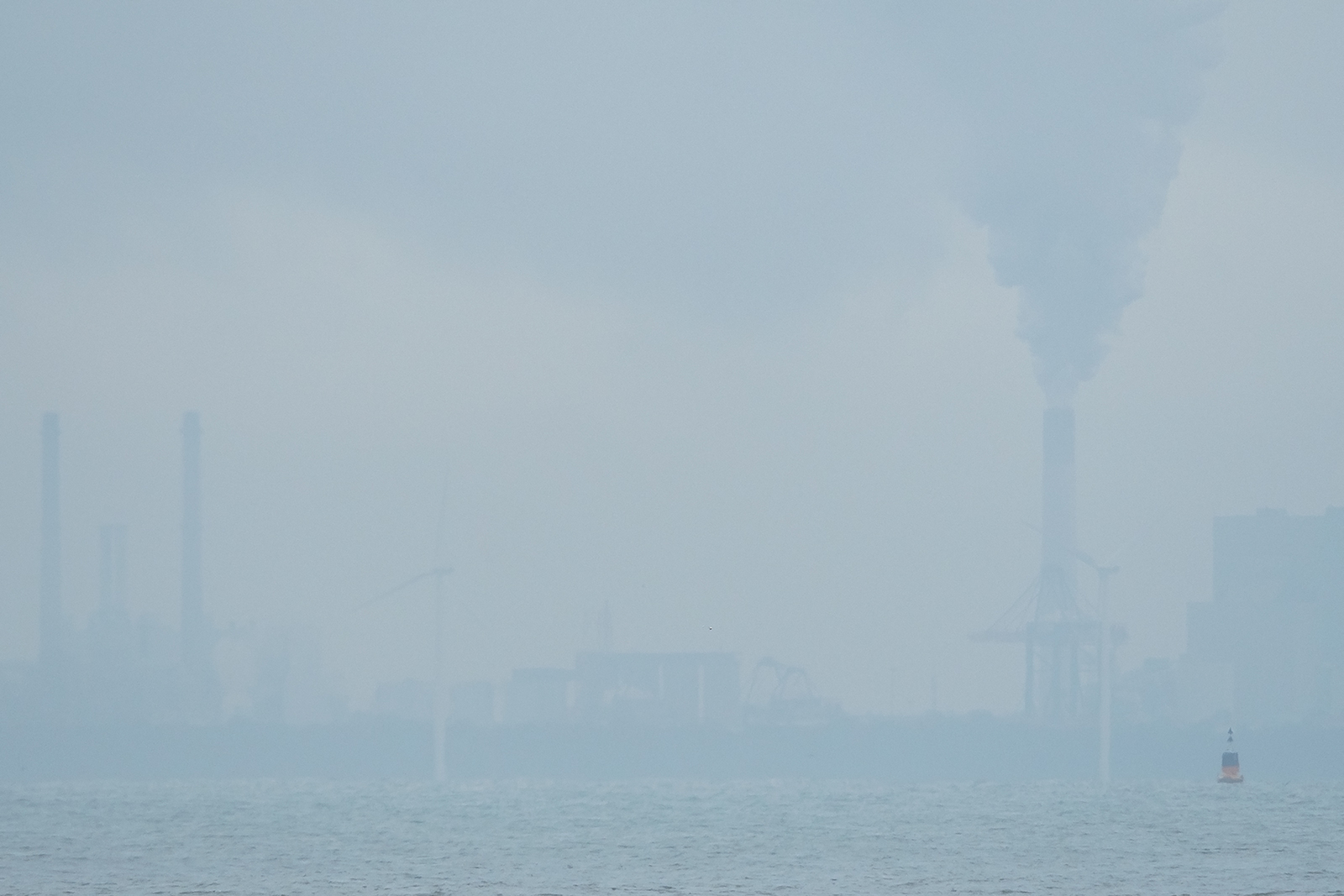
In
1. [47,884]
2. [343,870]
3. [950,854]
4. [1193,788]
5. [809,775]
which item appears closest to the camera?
[47,884]

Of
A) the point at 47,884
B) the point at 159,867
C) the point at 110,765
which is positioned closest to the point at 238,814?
the point at 159,867

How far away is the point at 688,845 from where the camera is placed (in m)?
55.8

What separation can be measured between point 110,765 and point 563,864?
128388 millimetres

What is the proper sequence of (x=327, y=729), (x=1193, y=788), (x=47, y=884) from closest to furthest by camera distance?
(x=47, y=884) < (x=1193, y=788) < (x=327, y=729)

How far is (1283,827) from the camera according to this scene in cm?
6069

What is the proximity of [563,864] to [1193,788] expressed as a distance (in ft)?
198

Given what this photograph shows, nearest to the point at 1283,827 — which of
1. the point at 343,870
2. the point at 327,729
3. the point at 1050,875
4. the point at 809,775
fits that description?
the point at 1050,875

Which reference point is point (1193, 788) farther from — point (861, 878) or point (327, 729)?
point (327, 729)

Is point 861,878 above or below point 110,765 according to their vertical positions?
above

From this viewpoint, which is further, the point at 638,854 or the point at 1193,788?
the point at 1193,788

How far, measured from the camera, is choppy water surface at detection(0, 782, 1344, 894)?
1709 inches

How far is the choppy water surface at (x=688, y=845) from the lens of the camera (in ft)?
142

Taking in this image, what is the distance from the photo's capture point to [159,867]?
161ft

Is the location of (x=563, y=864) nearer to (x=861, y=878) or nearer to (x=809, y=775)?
(x=861, y=878)
